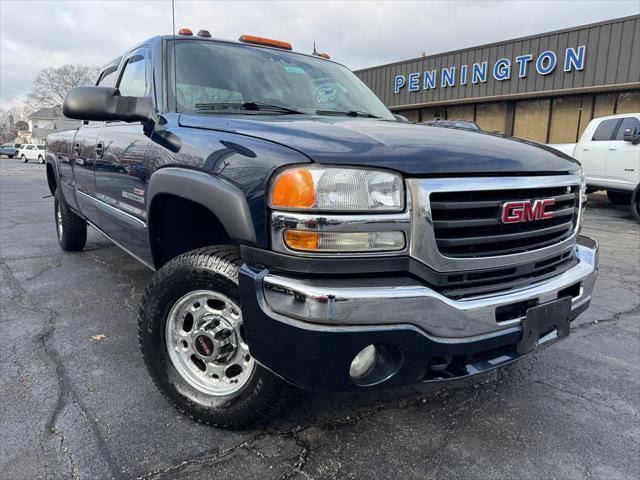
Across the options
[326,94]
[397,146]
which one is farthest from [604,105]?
[397,146]

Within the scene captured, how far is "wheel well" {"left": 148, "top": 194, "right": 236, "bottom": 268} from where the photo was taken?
2445 mm

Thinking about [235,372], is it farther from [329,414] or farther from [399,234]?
[399,234]

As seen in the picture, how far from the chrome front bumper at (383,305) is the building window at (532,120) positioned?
15.4 metres

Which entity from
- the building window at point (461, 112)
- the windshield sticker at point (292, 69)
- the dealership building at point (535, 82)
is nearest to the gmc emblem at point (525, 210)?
the windshield sticker at point (292, 69)

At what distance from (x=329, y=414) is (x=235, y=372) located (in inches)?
20.8

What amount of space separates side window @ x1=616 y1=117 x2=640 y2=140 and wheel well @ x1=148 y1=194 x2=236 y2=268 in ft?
30.5

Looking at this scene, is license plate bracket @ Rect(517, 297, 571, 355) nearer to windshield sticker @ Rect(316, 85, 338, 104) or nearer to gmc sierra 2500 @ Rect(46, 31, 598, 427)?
gmc sierra 2500 @ Rect(46, 31, 598, 427)

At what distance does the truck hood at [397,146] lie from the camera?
5.65ft

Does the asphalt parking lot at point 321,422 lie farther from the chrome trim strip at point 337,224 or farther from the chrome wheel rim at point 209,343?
the chrome trim strip at point 337,224

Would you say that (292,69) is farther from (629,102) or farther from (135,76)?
(629,102)

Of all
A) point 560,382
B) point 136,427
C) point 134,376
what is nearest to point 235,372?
point 136,427

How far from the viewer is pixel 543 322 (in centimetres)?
199

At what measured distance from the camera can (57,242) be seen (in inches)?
239

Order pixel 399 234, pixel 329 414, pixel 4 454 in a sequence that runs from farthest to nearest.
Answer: pixel 329 414, pixel 4 454, pixel 399 234
